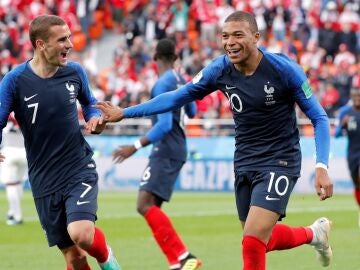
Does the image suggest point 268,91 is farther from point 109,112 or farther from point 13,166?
point 13,166

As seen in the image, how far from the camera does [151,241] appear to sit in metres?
15.3

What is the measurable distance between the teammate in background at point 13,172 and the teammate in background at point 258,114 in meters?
9.31

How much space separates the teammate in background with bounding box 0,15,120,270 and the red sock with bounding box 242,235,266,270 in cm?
127

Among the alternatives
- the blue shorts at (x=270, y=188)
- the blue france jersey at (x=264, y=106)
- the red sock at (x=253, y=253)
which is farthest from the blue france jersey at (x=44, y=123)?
the red sock at (x=253, y=253)

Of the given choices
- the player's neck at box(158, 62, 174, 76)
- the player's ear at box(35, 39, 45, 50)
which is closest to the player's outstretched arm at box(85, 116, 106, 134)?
the player's ear at box(35, 39, 45, 50)

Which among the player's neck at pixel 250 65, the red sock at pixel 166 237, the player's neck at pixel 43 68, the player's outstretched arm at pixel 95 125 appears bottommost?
the red sock at pixel 166 237

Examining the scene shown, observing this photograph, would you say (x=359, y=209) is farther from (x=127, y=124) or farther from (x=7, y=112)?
(x=7, y=112)

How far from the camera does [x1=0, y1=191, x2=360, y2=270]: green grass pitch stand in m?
12.6

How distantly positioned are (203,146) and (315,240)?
16.8 metres

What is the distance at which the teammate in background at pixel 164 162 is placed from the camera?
470 inches

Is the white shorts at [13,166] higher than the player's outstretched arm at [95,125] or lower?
lower

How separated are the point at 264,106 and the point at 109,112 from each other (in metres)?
1.29

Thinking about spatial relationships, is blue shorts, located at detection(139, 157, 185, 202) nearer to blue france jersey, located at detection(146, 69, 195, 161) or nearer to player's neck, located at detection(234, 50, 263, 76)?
blue france jersey, located at detection(146, 69, 195, 161)

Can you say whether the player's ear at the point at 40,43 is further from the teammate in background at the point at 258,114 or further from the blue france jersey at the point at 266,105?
the blue france jersey at the point at 266,105
